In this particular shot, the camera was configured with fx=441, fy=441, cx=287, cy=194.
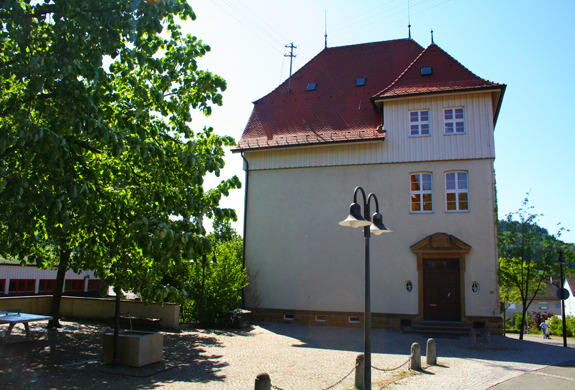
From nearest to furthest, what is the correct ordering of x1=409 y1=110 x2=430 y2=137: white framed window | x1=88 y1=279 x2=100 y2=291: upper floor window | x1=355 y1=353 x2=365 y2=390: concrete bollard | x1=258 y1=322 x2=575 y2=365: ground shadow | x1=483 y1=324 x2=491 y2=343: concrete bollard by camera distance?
x1=355 y1=353 x2=365 y2=390: concrete bollard < x1=258 y1=322 x2=575 y2=365: ground shadow < x1=483 y1=324 x2=491 y2=343: concrete bollard < x1=409 y1=110 x2=430 y2=137: white framed window < x1=88 y1=279 x2=100 y2=291: upper floor window

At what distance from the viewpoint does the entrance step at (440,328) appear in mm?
16156

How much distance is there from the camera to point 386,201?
18500 mm

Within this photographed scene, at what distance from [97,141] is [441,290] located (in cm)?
1453

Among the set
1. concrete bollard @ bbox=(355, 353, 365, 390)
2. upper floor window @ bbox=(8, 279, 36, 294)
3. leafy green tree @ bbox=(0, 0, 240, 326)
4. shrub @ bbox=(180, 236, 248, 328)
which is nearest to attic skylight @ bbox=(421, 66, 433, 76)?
shrub @ bbox=(180, 236, 248, 328)

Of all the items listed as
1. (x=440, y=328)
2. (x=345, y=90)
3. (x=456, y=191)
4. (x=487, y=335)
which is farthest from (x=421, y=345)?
(x=345, y=90)

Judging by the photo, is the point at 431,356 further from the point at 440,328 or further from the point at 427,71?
the point at 427,71

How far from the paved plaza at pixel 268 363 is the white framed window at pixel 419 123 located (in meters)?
8.26

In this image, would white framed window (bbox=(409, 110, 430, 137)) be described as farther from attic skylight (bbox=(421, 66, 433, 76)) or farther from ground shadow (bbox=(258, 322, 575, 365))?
ground shadow (bbox=(258, 322, 575, 365))

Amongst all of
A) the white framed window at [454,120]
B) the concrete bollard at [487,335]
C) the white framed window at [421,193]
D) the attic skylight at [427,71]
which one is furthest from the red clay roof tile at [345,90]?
the concrete bollard at [487,335]

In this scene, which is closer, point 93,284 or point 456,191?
point 456,191

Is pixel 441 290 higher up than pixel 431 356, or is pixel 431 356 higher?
pixel 441 290

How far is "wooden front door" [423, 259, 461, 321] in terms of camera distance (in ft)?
56.6

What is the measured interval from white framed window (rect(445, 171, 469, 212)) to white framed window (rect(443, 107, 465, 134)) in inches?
70.5

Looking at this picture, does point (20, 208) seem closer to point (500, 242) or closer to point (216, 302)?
point (216, 302)
